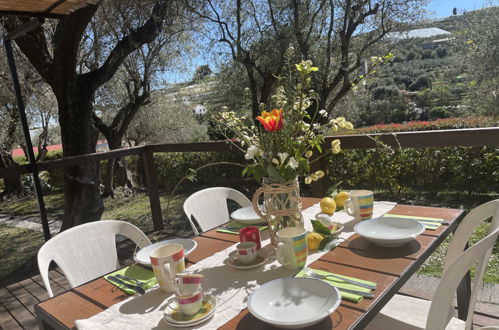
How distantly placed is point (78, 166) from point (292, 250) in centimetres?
356

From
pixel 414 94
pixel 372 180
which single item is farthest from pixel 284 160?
pixel 414 94

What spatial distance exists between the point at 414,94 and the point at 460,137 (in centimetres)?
1999

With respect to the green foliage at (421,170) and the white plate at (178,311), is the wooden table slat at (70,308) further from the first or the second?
the green foliage at (421,170)

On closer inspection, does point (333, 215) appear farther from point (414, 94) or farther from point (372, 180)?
point (414, 94)

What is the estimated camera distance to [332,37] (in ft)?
22.8

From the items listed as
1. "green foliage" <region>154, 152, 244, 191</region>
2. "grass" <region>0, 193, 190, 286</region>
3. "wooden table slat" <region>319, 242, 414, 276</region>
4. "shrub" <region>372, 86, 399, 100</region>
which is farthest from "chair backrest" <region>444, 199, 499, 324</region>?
"shrub" <region>372, 86, 399, 100</region>

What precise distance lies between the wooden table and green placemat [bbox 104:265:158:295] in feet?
0.07

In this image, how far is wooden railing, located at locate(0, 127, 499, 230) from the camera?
84.3 inches

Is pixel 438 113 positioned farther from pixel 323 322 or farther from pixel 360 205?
pixel 323 322

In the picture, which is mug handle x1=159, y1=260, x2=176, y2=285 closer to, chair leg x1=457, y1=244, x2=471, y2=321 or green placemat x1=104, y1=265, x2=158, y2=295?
green placemat x1=104, y1=265, x2=158, y2=295

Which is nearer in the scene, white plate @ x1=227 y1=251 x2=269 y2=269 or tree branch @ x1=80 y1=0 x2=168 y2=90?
white plate @ x1=227 y1=251 x2=269 y2=269

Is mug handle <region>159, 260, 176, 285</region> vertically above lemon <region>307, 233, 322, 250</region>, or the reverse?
mug handle <region>159, 260, 176, 285</region>

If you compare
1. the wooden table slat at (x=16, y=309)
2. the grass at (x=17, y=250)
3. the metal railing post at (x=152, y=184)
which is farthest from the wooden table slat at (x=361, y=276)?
the grass at (x=17, y=250)

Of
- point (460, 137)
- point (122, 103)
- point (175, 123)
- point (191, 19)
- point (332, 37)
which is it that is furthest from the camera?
point (175, 123)
